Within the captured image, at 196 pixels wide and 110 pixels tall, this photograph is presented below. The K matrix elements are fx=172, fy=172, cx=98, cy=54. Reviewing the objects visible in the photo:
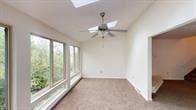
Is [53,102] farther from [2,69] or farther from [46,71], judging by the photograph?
[2,69]

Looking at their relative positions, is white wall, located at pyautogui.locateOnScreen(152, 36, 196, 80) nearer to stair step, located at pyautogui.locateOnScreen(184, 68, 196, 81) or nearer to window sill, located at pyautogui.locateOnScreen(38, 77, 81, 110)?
stair step, located at pyautogui.locateOnScreen(184, 68, 196, 81)

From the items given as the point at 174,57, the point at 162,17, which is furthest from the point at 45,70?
the point at 174,57

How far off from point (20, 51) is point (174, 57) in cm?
825

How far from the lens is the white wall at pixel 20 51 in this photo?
2.42 m

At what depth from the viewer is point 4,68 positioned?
2.42 metres

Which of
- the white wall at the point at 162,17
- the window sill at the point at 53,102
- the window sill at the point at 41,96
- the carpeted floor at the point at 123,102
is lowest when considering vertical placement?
the carpeted floor at the point at 123,102

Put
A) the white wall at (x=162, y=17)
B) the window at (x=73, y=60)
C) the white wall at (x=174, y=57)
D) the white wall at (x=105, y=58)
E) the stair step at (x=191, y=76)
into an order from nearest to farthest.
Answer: the white wall at (x=162, y=17), the window at (x=73, y=60), the stair step at (x=191, y=76), the white wall at (x=174, y=57), the white wall at (x=105, y=58)

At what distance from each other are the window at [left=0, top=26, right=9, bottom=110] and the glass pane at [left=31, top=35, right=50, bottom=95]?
3.15 feet

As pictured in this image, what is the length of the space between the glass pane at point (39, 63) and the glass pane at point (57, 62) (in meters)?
0.48

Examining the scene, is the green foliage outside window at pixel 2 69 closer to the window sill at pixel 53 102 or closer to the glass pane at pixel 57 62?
the window sill at pixel 53 102

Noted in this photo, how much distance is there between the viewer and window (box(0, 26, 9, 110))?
237cm

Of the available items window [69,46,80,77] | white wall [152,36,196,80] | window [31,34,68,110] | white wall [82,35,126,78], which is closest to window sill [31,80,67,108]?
window [31,34,68,110]

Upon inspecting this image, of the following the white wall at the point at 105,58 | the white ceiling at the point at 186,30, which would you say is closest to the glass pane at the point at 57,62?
the white ceiling at the point at 186,30

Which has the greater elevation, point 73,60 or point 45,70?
point 73,60
